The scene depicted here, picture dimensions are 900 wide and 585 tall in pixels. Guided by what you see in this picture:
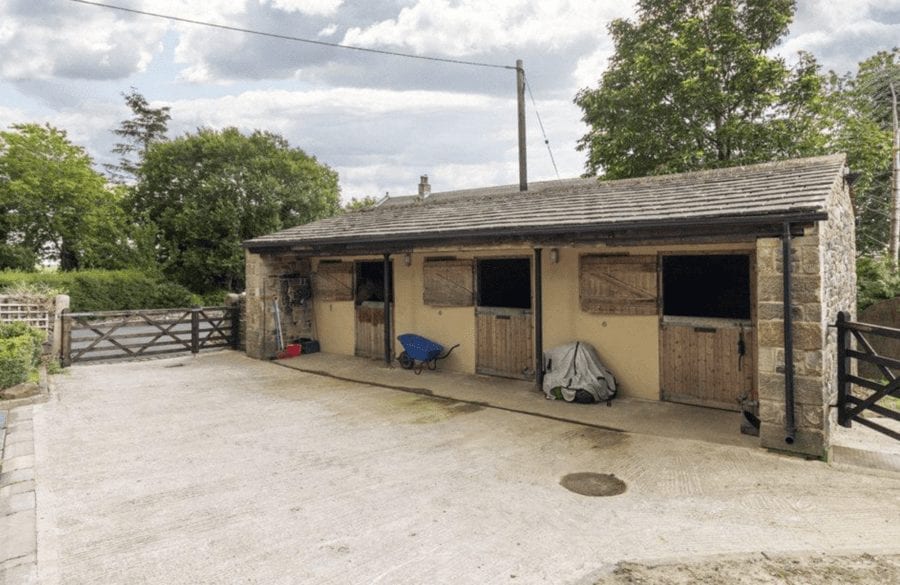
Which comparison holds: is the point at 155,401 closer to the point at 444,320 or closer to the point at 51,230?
the point at 444,320

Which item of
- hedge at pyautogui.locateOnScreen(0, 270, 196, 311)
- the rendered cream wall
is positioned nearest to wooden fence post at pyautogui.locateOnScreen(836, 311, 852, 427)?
the rendered cream wall

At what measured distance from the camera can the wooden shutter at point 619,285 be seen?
23.9 ft

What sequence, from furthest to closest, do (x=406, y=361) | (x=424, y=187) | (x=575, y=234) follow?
(x=424, y=187) < (x=406, y=361) < (x=575, y=234)

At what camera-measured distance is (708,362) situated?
6926mm

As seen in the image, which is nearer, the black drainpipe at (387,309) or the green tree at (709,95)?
the black drainpipe at (387,309)

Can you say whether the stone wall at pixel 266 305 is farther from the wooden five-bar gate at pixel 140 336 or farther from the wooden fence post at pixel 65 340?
the wooden fence post at pixel 65 340

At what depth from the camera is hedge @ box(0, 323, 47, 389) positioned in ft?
24.4

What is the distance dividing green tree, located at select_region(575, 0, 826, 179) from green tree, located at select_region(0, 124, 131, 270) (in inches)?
943

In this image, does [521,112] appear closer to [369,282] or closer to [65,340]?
[369,282]

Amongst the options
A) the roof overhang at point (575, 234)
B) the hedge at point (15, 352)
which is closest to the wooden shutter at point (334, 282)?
the roof overhang at point (575, 234)

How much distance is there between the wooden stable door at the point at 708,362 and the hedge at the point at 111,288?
2066 centimetres

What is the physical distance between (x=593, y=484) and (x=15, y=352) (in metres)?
8.70

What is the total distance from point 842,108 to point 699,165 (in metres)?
9.85

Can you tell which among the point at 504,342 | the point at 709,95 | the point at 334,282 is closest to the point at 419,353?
the point at 504,342
